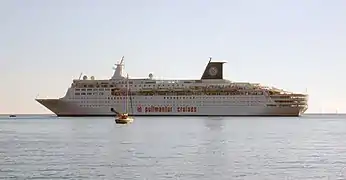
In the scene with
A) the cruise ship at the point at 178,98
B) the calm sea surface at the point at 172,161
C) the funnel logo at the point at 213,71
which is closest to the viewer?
the calm sea surface at the point at 172,161

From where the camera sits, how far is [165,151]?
45.9 m

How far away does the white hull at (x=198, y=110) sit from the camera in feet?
421

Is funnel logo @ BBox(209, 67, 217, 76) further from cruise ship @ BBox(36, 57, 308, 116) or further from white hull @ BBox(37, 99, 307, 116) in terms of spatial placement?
white hull @ BBox(37, 99, 307, 116)

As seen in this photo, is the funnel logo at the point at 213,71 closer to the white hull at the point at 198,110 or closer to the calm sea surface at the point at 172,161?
the white hull at the point at 198,110

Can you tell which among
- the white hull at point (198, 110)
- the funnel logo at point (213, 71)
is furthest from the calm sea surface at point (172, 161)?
the funnel logo at point (213, 71)

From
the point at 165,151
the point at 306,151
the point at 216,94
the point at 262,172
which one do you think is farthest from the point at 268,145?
the point at 216,94

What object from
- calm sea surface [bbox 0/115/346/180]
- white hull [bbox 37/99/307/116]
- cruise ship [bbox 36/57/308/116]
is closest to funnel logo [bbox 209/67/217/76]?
cruise ship [bbox 36/57/308/116]

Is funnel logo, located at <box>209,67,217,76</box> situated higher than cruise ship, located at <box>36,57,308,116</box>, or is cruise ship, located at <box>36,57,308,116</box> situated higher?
funnel logo, located at <box>209,67,217,76</box>

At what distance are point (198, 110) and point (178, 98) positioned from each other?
13.7 feet

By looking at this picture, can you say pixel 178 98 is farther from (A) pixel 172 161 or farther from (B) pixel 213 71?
(A) pixel 172 161

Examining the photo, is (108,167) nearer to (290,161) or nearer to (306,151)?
(290,161)

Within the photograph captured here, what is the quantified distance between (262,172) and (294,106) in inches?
3919

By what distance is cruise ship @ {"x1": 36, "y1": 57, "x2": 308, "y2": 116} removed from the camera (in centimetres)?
12825

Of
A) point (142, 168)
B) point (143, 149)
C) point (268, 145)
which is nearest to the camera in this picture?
point (142, 168)
